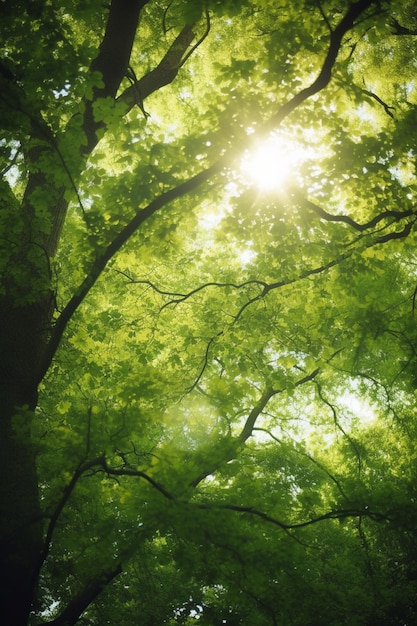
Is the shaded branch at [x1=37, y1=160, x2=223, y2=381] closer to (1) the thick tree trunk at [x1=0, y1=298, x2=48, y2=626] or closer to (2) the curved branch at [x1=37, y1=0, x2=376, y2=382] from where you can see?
(2) the curved branch at [x1=37, y1=0, x2=376, y2=382]

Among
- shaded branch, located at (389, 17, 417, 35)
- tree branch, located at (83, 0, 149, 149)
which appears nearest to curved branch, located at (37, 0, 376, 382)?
tree branch, located at (83, 0, 149, 149)

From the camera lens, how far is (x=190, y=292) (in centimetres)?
566

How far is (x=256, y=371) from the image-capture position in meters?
5.92

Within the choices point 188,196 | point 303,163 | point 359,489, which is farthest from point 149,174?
Result: point 359,489

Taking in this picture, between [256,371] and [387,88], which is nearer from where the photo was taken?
[256,371]

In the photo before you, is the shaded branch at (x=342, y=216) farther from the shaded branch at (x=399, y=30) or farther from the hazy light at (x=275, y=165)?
the shaded branch at (x=399, y=30)

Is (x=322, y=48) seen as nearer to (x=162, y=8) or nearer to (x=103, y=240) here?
(x=103, y=240)

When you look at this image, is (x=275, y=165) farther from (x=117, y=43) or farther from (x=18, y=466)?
(x=18, y=466)

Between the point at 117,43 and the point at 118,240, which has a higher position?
the point at 117,43

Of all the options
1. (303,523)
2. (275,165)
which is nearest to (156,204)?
(275,165)

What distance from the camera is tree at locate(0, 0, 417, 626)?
3.53 m

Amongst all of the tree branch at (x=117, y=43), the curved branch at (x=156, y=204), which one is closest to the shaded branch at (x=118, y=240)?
the curved branch at (x=156, y=204)

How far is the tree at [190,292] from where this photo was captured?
3529 millimetres

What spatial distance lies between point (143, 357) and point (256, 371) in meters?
1.49
